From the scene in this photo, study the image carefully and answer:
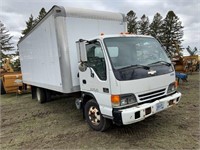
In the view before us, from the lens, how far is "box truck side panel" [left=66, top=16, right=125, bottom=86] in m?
4.84

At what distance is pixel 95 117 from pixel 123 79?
1.35 metres

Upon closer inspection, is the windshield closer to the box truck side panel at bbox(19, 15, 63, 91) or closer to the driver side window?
the driver side window

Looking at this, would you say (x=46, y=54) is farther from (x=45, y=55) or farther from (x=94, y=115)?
(x=94, y=115)

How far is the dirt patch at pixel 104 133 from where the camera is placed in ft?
12.3

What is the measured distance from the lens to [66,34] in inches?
188

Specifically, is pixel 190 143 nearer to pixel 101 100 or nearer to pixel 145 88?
pixel 145 88

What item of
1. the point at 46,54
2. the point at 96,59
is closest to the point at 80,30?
the point at 96,59

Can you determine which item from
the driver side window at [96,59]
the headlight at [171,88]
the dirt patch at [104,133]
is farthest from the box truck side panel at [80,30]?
the headlight at [171,88]

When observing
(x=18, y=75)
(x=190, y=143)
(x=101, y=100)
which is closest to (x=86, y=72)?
(x=101, y=100)

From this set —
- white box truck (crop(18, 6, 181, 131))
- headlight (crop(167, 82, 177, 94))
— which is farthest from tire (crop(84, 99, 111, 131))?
headlight (crop(167, 82, 177, 94))

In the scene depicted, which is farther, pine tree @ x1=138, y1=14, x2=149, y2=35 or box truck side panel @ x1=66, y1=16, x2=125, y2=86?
pine tree @ x1=138, y1=14, x2=149, y2=35

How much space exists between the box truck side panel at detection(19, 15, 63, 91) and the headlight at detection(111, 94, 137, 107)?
75.8 inches

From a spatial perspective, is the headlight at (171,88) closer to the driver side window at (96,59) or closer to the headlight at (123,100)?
the headlight at (123,100)

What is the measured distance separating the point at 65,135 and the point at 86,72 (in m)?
1.57
